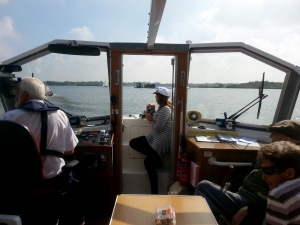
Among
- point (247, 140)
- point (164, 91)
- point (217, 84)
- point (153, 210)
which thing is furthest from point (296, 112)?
point (153, 210)

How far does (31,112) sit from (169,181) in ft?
7.43

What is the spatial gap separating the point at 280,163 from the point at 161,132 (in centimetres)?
197

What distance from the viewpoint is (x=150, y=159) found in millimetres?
3219

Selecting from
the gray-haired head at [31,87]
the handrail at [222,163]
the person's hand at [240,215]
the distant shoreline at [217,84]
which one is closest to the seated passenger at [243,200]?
the person's hand at [240,215]

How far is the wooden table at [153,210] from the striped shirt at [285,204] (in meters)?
0.34

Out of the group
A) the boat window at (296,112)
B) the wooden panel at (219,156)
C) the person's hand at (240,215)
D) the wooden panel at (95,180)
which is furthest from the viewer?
the boat window at (296,112)

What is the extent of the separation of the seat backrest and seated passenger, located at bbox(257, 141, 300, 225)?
4.77 ft

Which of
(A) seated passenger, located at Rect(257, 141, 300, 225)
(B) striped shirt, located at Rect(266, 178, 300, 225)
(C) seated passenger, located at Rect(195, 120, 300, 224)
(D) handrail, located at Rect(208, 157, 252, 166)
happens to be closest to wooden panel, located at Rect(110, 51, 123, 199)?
(D) handrail, located at Rect(208, 157, 252, 166)

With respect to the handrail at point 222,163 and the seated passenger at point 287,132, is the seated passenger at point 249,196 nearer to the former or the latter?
the seated passenger at point 287,132

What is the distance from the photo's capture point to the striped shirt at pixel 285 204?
1.26 meters

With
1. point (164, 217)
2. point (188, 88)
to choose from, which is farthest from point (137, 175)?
point (164, 217)

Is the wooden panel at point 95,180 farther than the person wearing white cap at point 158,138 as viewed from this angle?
No

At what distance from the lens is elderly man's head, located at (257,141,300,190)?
141 centimetres

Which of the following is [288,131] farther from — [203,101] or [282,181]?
[203,101]
